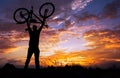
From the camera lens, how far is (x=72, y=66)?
1842 cm

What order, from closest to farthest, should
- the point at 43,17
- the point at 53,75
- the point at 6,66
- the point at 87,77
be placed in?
the point at 87,77
the point at 53,75
the point at 43,17
the point at 6,66

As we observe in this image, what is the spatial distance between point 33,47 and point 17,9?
15.0 ft

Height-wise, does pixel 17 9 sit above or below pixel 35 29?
above

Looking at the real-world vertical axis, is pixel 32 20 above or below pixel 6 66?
above

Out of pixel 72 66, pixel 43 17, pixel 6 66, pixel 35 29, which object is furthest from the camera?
pixel 6 66

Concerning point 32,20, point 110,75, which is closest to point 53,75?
point 110,75

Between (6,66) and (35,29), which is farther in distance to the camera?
(6,66)

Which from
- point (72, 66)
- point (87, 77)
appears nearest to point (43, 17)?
point (72, 66)

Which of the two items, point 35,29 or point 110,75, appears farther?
point 35,29

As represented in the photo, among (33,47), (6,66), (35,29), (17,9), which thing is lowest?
(6,66)

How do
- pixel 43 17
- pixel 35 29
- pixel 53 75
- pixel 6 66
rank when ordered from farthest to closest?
pixel 6 66, pixel 43 17, pixel 35 29, pixel 53 75

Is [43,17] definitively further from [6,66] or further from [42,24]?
[6,66]

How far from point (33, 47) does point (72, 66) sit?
389 cm

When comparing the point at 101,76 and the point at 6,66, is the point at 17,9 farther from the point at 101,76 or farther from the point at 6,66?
the point at 101,76
